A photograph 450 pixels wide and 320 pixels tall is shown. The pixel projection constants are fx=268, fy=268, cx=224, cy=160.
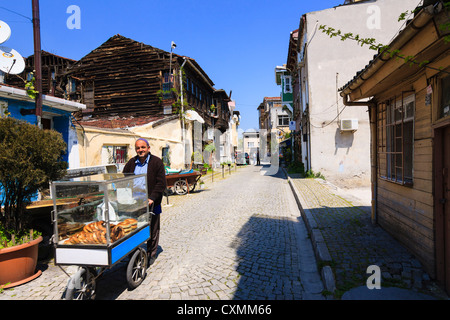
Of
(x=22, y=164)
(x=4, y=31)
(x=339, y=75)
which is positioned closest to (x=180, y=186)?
(x=4, y=31)

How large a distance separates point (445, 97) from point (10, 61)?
9.24 metres

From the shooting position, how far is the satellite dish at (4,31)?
6484 millimetres

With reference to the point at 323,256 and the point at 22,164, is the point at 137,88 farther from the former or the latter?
the point at 323,256

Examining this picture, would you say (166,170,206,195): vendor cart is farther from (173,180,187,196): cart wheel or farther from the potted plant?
the potted plant

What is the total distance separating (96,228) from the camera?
3.24 meters

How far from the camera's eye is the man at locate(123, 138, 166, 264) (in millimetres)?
4258

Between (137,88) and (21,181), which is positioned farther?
(137,88)

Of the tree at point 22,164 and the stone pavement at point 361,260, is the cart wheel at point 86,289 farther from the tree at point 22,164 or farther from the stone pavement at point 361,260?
the stone pavement at point 361,260

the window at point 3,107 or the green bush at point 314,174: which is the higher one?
the window at point 3,107

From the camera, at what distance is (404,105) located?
180 inches

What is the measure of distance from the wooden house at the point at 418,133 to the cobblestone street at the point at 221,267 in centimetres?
160

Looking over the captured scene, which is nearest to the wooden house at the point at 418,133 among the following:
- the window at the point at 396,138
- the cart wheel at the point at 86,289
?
the window at the point at 396,138

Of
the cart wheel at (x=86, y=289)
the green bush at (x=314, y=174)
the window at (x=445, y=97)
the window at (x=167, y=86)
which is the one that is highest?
the window at (x=167, y=86)
